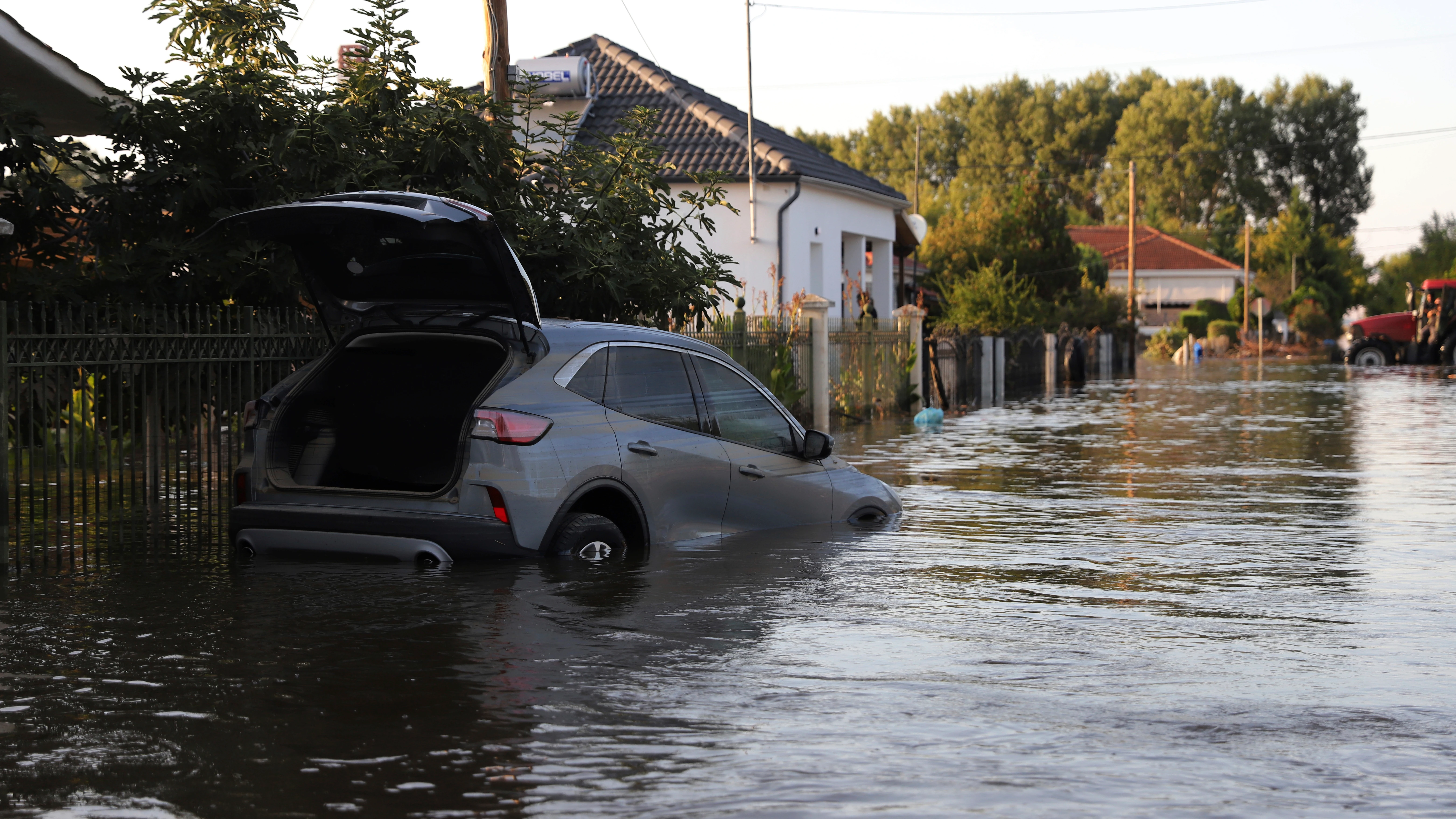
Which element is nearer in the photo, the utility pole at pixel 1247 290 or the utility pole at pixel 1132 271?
the utility pole at pixel 1132 271

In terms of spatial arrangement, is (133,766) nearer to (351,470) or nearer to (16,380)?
(351,470)

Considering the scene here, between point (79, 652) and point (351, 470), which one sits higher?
point (351, 470)

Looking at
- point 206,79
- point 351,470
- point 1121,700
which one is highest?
point 206,79

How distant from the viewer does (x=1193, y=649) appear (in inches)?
278

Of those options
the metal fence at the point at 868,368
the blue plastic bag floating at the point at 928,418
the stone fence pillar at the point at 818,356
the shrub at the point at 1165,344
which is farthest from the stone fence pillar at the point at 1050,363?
the shrub at the point at 1165,344

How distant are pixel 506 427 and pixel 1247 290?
8137 cm

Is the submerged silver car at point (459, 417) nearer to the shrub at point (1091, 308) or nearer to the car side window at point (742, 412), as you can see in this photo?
the car side window at point (742, 412)

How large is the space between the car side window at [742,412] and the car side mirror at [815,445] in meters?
0.09

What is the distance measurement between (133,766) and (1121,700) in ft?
11.5

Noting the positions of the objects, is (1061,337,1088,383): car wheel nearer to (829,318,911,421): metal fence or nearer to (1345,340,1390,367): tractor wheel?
(1345,340,1390,367): tractor wheel

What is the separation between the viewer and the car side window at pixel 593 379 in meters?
8.68

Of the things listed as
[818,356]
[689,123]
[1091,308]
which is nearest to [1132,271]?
[1091,308]

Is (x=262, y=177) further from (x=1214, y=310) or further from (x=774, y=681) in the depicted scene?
(x=1214, y=310)

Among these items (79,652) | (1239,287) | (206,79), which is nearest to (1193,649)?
(79,652)
